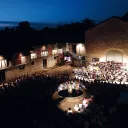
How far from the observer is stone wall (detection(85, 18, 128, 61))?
33.1 m

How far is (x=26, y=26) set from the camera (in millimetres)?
57406

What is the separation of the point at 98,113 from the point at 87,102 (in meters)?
2.73

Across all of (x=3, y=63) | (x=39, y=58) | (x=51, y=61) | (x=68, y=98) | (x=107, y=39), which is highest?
(x=107, y=39)

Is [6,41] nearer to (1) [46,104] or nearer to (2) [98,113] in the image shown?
(1) [46,104]

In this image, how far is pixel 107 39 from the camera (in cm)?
3428

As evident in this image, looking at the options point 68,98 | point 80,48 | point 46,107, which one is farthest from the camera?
point 80,48

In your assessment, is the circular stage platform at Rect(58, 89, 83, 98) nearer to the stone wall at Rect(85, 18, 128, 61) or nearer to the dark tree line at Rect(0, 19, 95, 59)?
the dark tree line at Rect(0, 19, 95, 59)

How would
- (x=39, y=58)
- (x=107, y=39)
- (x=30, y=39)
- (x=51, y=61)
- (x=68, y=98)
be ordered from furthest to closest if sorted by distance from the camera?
(x=51, y=61)
(x=30, y=39)
(x=39, y=58)
(x=107, y=39)
(x=68, y=98)

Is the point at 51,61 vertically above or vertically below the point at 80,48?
below

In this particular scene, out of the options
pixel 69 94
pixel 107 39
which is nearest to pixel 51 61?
pixel 107 39

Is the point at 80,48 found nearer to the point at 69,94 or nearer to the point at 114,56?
the point at 114,56

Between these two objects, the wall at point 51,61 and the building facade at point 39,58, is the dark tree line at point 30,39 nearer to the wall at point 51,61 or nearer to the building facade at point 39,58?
the building facade at point 39,58

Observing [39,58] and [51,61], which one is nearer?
[39,58]

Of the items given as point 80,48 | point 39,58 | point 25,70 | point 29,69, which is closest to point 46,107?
point 25,70
